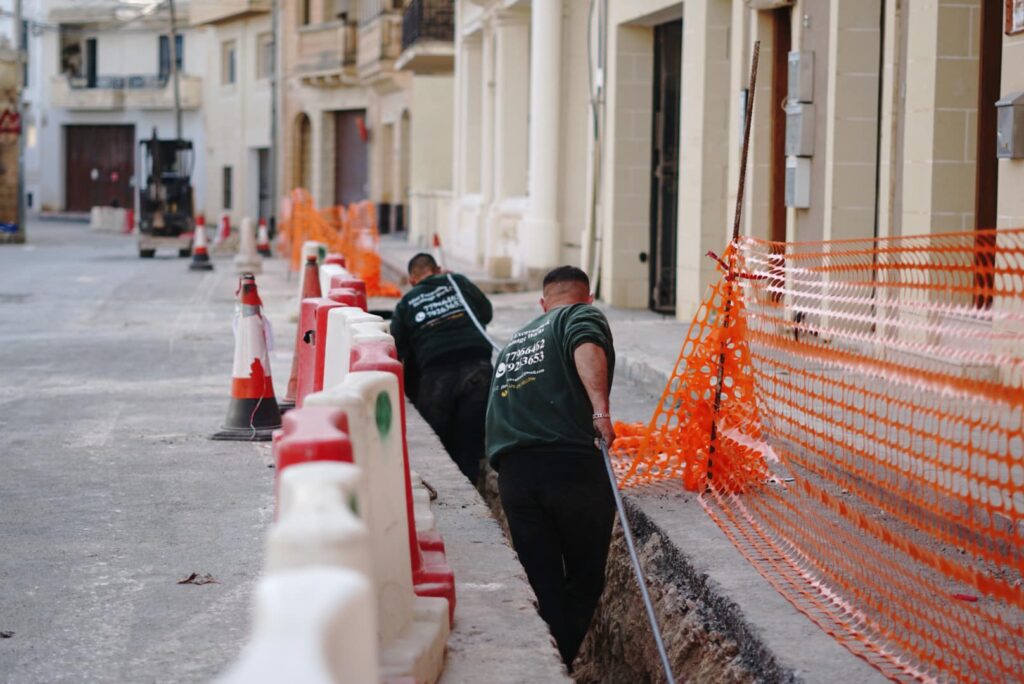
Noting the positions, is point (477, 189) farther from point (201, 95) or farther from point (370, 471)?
point (201, 95)

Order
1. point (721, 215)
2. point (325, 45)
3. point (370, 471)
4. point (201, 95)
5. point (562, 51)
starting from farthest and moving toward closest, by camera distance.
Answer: point (201, 95), point (325, 45), point (562, 51), point (721, 215), point (370, 471)

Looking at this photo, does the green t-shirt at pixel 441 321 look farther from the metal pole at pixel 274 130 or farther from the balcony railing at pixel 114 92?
the balcony railing at pixel 114 92

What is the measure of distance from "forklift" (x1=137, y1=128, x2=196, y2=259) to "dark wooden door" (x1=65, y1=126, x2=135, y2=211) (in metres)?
25.2

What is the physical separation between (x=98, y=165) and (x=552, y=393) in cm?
6050

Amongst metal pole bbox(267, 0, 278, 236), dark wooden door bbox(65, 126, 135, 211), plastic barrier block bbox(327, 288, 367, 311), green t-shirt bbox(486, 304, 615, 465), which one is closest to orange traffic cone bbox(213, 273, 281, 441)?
plastic barrier block bbox(327, 288, 367, 311)

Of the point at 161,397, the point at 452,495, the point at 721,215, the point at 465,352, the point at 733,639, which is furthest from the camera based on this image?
the point at 721,215

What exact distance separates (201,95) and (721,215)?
46.1m

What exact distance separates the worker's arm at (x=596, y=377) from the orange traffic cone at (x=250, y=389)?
3.43 m

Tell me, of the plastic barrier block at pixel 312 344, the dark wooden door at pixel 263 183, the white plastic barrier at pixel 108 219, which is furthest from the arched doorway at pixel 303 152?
the plastic barrier block at pixel 312 344

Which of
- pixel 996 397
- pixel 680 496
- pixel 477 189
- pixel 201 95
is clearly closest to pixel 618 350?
pixel 680 496

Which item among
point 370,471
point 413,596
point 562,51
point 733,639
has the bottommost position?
point 733,639

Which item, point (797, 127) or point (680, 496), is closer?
point (680, 496)

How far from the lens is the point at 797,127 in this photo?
40.1 feet

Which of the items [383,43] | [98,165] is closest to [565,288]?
[383,43]
